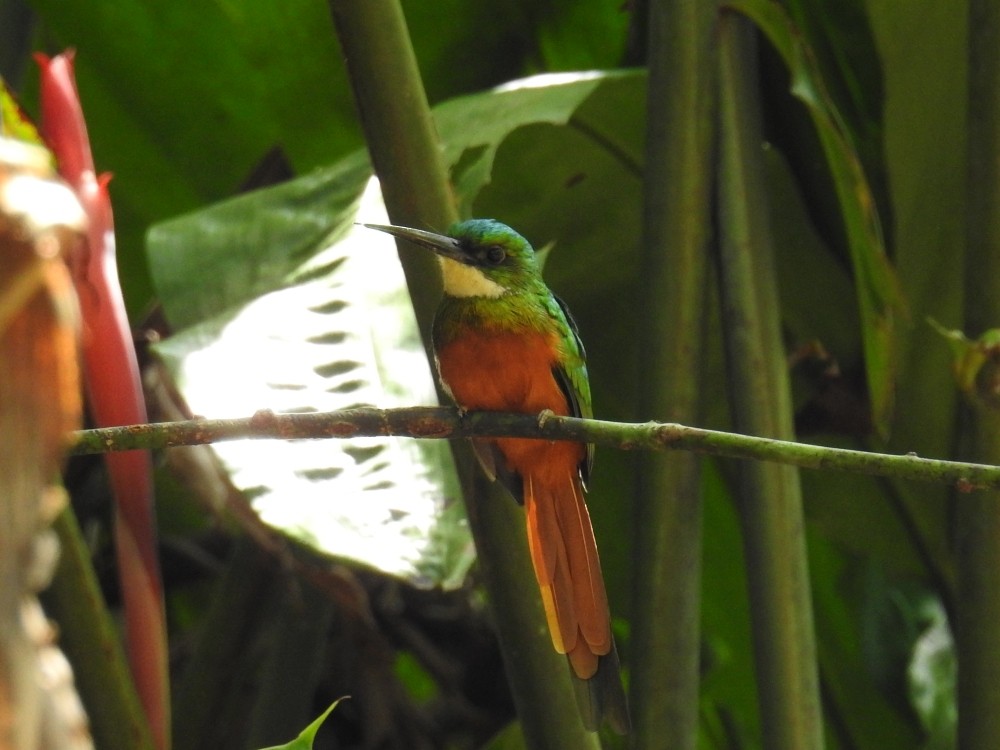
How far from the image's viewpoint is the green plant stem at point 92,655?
35.0 inches

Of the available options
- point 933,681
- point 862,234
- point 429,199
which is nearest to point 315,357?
point 429,199

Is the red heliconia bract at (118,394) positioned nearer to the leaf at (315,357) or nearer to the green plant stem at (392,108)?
the leaf at (315,357)

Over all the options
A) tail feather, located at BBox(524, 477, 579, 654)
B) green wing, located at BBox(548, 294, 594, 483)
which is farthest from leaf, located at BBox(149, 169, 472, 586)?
green wing, located at BBox(548, 294, 594, 483)

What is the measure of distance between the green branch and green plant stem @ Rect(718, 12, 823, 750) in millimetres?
338

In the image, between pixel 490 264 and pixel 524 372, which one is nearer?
pixel 524 372

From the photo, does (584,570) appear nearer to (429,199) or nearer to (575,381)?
(575,381)

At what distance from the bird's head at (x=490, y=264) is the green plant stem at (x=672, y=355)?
0.98ft

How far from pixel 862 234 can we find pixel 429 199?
571 mm

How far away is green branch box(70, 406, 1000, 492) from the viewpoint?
0.68 metres

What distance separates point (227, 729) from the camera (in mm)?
1465

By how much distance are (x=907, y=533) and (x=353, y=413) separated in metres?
1.22

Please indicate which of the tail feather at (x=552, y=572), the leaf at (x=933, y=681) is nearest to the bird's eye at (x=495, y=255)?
the tail feather at (x=552, y=572)

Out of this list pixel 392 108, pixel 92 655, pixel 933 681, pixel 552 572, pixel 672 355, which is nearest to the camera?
pixel 92 655

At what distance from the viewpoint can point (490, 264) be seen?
153 cm
